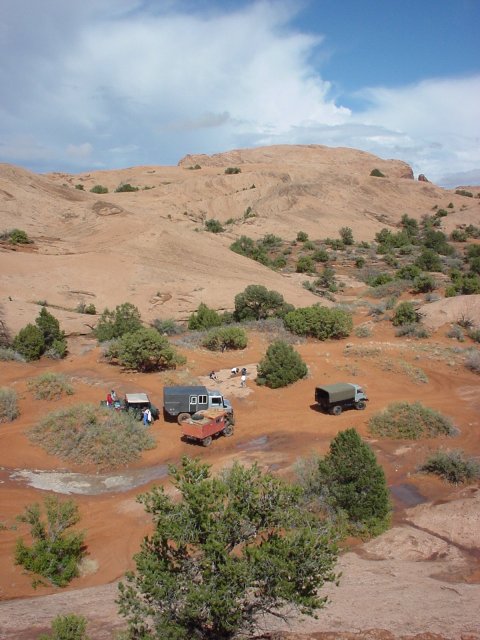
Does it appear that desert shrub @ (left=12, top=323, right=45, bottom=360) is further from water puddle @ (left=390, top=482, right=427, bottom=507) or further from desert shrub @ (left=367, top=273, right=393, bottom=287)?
desert shrub @ (left=367, top=273, right=393, bottom=287)

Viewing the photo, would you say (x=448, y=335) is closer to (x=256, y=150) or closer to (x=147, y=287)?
(x=147, y=287)

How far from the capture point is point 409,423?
16.6m

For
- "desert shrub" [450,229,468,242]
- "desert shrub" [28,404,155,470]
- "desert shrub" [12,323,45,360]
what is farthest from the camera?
"desert shrub" [450,229,468,242]

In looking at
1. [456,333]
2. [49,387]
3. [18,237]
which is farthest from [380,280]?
[49,387]

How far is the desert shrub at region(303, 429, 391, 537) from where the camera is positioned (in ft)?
37.2

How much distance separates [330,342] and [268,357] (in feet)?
22.8

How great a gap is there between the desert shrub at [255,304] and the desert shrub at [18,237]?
14548 mm

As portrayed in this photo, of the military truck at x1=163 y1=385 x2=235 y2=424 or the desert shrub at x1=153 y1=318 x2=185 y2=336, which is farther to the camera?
the desert shrub at x1=153 y1=318 x2=185 y2=336

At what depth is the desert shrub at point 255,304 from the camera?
2922cm

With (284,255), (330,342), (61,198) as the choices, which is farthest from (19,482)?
(284,255)

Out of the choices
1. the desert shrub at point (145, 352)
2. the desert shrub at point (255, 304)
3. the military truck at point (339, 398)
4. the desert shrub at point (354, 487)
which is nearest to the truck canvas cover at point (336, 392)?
the military truck at point (339, 398)

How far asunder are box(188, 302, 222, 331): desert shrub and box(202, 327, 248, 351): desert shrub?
2.62m

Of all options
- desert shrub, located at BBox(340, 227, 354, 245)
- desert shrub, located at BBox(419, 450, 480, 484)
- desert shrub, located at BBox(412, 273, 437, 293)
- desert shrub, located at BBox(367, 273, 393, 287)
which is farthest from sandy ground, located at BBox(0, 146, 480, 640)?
desert shrub, located at BBox(340, 227, 354, 245)

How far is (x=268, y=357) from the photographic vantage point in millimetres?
21203
